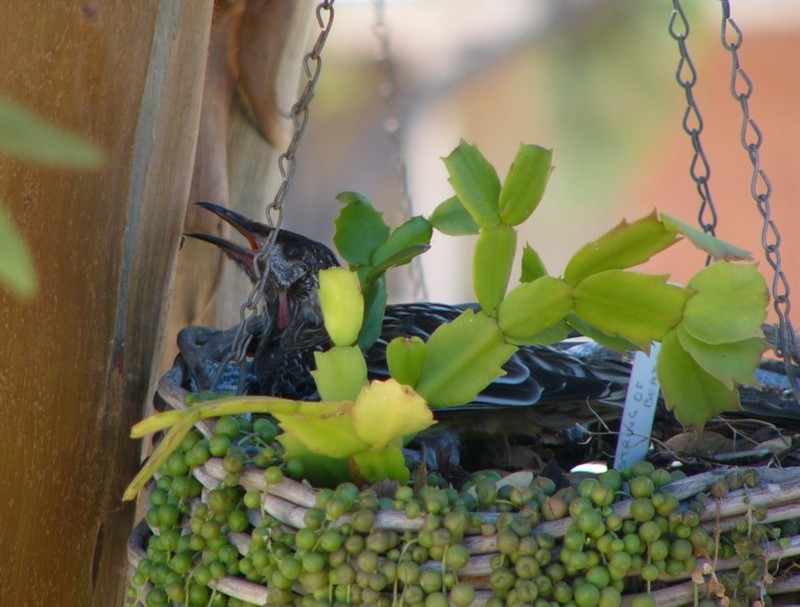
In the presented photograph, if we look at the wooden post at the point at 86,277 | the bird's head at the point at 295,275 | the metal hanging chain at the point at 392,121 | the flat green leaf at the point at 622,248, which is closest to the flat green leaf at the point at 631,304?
the flat green leaf at the point at 622,248

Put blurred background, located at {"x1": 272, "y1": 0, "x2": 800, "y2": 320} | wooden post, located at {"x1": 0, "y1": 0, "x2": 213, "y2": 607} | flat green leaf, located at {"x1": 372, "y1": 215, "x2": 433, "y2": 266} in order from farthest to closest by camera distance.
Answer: blurred background, located at {"x1": 272, "y1": 0, "x2": 800, "y2": 320} → flat green leaf, located at {"x1": 372, "y1": 215, "x2": 433, "y2": 266} → wooden post, located at {"x1": 0, "y1": 0, "x2": 213, "y2": 607}

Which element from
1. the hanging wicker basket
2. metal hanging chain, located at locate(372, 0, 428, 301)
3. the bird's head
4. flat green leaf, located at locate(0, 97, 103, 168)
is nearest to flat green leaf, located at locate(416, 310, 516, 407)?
the hanging wicker basket

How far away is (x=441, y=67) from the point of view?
3562 mm

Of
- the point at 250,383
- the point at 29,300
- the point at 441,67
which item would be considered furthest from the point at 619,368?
the point at 441,67

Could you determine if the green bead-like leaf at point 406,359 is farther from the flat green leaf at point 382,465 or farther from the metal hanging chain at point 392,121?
the metal hanging chain at point 392,121

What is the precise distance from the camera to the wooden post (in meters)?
0.96

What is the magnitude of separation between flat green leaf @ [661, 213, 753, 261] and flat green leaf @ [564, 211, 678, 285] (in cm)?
2

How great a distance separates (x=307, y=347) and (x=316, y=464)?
56 centimetres

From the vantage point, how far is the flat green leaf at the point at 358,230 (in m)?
1.12

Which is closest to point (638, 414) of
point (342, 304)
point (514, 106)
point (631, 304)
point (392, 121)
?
point (631, 304)

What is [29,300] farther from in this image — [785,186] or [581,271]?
[785,186]

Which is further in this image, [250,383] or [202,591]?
[250,383]

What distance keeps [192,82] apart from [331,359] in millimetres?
453

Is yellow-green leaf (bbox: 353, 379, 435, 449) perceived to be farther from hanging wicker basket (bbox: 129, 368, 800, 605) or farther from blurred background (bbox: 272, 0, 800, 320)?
blurred background (bbox: 272, 0, 800, 320)
